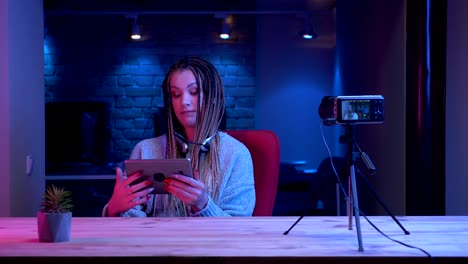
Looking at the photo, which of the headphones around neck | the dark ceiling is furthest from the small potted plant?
the dark ceiling

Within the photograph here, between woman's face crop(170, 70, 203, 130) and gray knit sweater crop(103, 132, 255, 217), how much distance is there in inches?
6.7

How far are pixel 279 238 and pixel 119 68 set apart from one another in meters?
4.86

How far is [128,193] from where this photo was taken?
1.83 metres

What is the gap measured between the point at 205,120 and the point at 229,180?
0.83 ft

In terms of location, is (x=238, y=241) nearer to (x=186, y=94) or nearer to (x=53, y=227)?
(x=53, y=227)

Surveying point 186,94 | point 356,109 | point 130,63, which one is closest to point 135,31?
point 130,63

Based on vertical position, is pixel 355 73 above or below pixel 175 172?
above

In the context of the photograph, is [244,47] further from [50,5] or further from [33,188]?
[33,188]

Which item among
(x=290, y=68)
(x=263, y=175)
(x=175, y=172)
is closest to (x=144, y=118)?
(x=290, y=68)

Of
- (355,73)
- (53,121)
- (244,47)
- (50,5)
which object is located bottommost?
(53,121)

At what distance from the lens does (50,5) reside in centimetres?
593

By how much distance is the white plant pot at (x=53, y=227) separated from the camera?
1396mm

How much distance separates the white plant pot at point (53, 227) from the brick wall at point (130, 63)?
14.8 ft

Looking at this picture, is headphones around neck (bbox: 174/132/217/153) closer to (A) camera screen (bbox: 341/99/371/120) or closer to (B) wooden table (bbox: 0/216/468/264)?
(B) wooden table (bbox: 0/216/468/264)
